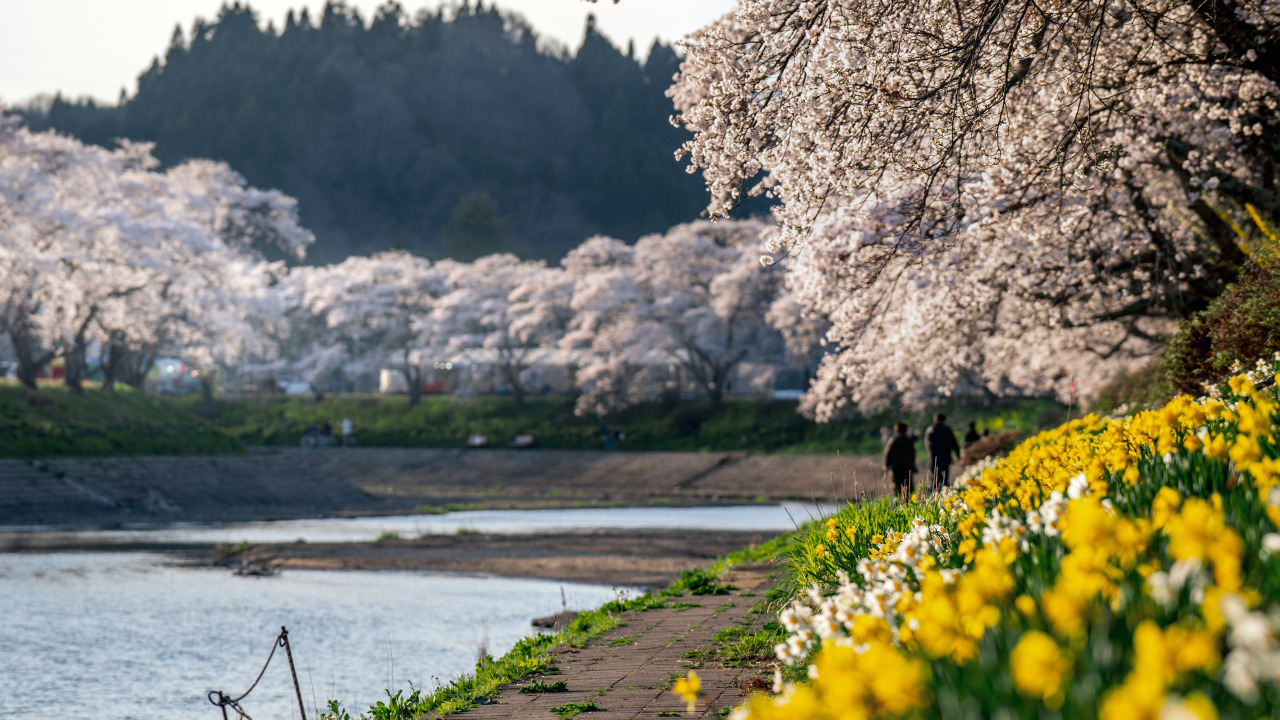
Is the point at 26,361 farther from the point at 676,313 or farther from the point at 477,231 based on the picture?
the point at 477,231

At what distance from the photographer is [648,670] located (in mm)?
7516

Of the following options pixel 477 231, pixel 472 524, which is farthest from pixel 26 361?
pixel 477 231

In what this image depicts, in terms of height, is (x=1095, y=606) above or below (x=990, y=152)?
below

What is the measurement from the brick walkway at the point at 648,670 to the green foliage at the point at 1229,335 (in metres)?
5.14

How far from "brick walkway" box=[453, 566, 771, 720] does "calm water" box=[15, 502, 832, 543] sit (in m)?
13.0

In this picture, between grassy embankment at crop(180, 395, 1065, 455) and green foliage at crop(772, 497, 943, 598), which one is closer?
green foliage at crop(772, 497, 943, 598)

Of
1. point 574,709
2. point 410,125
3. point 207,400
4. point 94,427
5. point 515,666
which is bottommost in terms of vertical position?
point 515,666

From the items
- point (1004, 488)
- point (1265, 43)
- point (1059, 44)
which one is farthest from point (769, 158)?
point (1265, 43)

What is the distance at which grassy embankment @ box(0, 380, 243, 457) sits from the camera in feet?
100

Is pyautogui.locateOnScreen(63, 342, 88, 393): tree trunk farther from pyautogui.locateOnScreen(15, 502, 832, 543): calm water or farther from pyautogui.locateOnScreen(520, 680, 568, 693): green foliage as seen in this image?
pyautogui.locateOnScreen(520, 680, 568, 693): green foliage

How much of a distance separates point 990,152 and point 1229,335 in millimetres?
3197

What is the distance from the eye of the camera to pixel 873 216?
49.8ft

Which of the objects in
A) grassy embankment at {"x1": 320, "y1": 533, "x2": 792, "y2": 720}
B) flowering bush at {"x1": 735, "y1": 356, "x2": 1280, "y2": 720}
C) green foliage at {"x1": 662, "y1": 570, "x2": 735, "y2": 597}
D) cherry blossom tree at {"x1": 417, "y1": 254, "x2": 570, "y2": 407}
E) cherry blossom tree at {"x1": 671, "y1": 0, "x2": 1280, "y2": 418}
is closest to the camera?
flowering bush at {"x1": 735, "y1": 356, "x2": 1280, "y2": 720}

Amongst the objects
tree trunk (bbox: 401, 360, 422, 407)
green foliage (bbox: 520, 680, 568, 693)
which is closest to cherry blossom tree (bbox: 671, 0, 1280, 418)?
green foliage (bbox: 520, 680, 568, 693)
